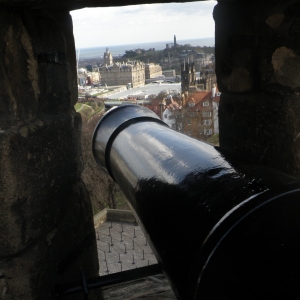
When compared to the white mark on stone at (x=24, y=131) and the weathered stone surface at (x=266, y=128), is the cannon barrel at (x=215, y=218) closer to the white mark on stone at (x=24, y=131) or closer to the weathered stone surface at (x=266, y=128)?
the white mark on stone at (x=24, y=131)

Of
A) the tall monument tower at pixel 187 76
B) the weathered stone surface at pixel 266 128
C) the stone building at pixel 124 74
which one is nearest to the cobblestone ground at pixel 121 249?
the weathered stone surface at pixel 266 128

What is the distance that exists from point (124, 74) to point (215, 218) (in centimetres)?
2038

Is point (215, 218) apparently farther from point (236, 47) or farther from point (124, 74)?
point (124, 74)

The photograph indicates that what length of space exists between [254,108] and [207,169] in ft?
2.62

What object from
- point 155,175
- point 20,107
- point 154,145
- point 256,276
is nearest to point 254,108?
point 154,145

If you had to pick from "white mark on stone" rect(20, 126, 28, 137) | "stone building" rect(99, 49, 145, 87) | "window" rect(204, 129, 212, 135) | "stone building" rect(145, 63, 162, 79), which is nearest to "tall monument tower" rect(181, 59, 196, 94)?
"stone building" rect(99, 49, 145, 87)

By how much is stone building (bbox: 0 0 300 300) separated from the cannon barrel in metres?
0.03

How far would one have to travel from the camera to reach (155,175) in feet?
3.92

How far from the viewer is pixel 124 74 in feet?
68.3

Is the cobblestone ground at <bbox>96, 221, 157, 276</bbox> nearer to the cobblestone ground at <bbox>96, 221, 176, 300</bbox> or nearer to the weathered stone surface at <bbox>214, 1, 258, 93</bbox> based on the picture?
the cobblestone ground at <bbox>96, 221, 176, 300</bbox>

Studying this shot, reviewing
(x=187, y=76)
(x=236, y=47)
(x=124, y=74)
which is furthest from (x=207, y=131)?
(x=124, y=74)

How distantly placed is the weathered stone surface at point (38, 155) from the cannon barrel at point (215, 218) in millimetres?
247

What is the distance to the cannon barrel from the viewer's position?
69 cm

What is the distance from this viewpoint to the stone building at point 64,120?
Answer: 4.12 ft
